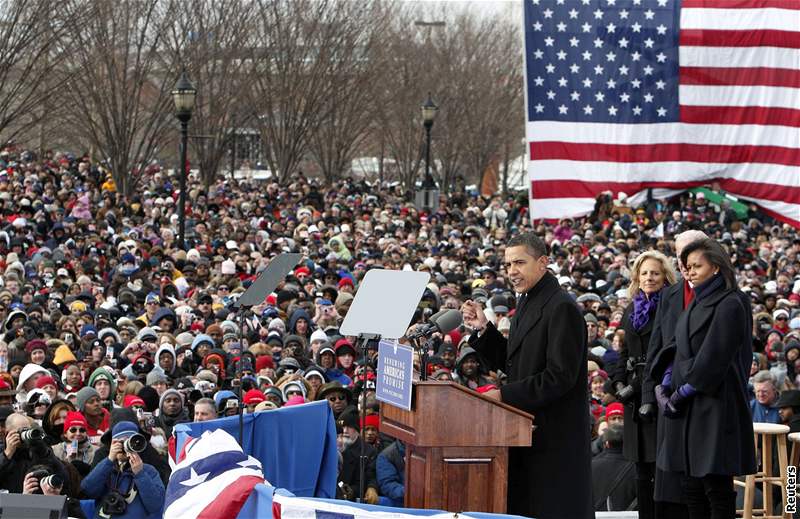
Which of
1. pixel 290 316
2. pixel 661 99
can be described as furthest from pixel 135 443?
pixel 661 99

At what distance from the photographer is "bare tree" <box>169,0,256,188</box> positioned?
144 ft

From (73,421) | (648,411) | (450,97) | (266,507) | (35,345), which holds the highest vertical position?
(450,97)

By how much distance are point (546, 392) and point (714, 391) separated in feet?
2.84

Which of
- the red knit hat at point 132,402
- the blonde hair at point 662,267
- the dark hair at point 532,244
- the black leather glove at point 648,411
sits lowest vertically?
the red knit hat at point 132,402

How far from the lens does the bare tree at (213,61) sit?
43.9 meters

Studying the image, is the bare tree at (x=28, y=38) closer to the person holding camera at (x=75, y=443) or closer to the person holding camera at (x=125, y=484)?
the person holding camera at (x=75, y=443)

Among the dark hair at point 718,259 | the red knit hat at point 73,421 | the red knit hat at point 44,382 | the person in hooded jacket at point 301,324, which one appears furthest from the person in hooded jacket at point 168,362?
the dark hair at point 718,259

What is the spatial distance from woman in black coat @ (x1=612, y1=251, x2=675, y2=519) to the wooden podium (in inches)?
56.2

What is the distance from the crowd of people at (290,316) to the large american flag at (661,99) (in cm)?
145

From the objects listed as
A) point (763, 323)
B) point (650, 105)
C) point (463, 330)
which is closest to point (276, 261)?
point (463, 330)

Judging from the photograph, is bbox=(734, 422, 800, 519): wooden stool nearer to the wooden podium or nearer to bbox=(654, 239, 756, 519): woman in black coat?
bbox=(654, 239, 756, 519): woman in black coat

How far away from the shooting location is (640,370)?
8.60m

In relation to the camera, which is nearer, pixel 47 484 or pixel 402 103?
pixel 47 484

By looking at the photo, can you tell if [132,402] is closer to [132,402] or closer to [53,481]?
[132,402]
